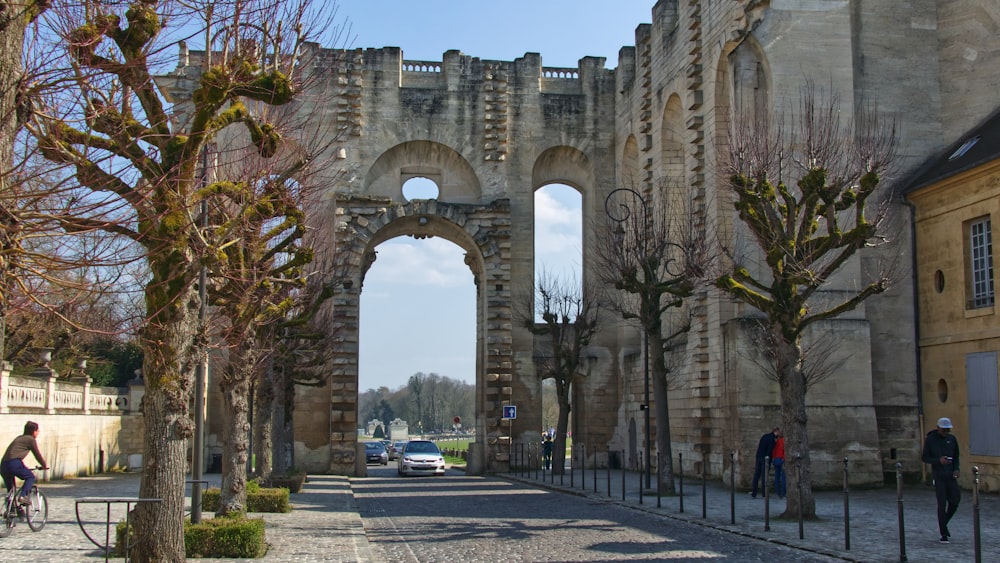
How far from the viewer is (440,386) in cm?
12688

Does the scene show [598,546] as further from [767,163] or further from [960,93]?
[960,93]

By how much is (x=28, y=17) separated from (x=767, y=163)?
45.0 ft

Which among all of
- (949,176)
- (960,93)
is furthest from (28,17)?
(960,93)

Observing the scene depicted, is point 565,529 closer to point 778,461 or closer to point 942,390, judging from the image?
point 778,461

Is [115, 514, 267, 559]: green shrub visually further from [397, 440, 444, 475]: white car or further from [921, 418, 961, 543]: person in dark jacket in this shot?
[397, 440, 444, 475]: white car

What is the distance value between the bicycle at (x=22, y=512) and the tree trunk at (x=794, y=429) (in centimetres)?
1121

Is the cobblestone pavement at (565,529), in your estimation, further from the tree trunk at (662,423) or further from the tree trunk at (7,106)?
the tree trunk at (7,106)

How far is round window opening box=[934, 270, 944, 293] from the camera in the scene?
24188 mm

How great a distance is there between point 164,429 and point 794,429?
10587mm

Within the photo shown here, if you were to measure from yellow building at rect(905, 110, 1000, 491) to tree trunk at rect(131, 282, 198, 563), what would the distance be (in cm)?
1712

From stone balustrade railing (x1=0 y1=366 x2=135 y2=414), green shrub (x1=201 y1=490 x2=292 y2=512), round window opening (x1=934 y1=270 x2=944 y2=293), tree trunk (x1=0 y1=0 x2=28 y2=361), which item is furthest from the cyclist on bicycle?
round window opening (x1=934 y1=270 x2=944 y2=293)

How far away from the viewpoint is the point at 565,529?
16.2 m

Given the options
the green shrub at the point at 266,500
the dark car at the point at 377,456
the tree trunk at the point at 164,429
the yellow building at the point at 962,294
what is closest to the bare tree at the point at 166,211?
the tree trunk at the point at 164,429

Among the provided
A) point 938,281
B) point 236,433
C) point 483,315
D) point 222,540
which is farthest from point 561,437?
point 222,540
